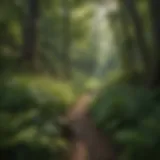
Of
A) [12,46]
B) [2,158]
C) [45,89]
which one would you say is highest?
[12,46]

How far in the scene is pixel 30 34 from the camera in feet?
27.8

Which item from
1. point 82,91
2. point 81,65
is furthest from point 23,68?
point 81,65

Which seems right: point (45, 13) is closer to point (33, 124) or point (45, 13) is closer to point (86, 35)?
point (86, 35)

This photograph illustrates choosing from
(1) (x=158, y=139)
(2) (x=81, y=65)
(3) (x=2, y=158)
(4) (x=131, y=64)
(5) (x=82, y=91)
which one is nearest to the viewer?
(1) (x=158, y=139)

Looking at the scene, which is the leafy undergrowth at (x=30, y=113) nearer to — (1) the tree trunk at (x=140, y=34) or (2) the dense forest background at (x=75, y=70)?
(2) the dense forest background at (x=75, y=70)

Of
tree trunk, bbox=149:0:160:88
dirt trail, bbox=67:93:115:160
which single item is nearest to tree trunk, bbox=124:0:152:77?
tree trunk, bbox=149:0:160:88

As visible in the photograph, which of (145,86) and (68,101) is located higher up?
(68,101)

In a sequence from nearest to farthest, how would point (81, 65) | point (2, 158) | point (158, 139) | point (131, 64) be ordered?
point (158, 139), point (2, 158), point (131, 64), point (81, 65)

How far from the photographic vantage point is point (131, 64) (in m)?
8.91

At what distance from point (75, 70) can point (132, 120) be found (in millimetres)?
5341

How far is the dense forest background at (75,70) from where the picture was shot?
5.64 meters

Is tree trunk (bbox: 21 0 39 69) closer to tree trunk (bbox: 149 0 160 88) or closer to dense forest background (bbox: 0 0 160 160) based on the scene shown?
dense forest background (bbox: 0 0 160 160)

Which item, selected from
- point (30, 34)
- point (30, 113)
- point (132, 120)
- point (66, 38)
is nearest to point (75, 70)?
point (66, 38)

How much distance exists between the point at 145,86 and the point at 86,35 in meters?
3.73
